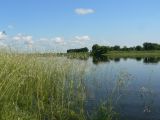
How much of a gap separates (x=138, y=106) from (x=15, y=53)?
5356 mm

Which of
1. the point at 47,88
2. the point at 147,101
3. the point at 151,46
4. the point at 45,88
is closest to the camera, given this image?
the point at 45,88

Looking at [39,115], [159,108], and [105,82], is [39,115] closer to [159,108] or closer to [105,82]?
[159,108]

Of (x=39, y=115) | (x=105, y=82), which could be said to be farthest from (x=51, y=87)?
(x=105, y=82)

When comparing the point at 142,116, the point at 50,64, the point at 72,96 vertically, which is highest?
the point at 50,64

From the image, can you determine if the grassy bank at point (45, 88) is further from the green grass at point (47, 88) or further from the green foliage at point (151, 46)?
the green foliage at point (151, 46)

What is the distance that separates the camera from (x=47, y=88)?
1271cm

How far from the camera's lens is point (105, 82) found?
1881 cm

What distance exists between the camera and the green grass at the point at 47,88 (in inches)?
404

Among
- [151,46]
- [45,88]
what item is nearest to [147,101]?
[45,88]

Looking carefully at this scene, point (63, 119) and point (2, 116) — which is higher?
point (2, 116)

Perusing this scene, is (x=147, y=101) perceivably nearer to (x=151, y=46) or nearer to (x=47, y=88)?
(x=47, y=88)

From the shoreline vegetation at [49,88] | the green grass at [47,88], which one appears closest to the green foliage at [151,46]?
the shoreline vegetation at [49,88]

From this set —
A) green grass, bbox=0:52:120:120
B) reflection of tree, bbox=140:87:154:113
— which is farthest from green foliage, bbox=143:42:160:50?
green grass, bbox=0:52:120:120

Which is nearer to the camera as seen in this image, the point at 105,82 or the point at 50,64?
the point at 50,64
